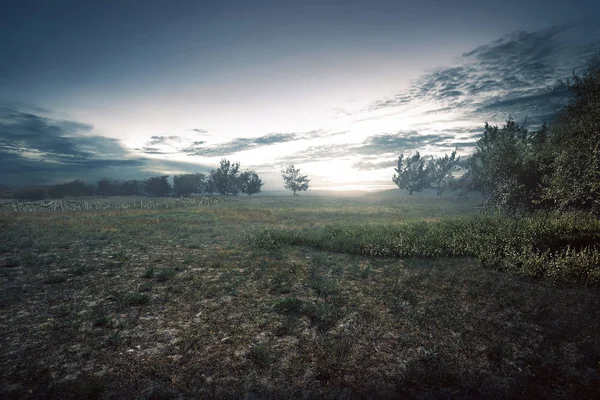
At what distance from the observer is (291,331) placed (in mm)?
7648

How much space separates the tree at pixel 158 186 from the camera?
127 m

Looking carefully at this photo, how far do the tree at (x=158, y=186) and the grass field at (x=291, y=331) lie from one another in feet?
406

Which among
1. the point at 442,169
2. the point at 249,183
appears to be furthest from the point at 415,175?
the point at 249,183

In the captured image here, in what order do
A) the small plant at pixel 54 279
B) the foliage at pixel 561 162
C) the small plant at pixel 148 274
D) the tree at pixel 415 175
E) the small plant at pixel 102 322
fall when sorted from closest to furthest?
the small plant at pixel 102 322, the small plant at pixel 54 279, the small plant at pixel 148 274, the foliage at pixel 561 162, the tree at pixel 415 175

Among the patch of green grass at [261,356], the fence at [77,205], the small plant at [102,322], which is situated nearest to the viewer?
the patch of green grass at [261,356]

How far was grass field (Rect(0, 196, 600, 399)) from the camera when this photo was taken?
5.59 meters

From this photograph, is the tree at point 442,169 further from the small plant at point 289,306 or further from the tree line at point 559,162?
the small plant at point 289,306

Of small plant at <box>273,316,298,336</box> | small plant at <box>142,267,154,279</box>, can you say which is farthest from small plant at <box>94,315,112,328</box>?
small plant at <box>273,316,298,336</box>

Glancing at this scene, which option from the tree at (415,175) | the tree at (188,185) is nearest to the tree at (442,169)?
the tree at (415,175)

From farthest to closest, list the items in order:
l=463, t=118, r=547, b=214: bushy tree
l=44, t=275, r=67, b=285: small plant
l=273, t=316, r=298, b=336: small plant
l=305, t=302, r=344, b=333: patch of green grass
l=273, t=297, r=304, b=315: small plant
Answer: l=463, t=118, r=547, b=214: bushy tree → l=44, t=275, r=67, b=285: small plant → l=273, t=297, r=304, b=315: small plant → l=305, t=302, r=344, b=333: patch of green grass → l=273, t=316, r=298, b=336: small plant

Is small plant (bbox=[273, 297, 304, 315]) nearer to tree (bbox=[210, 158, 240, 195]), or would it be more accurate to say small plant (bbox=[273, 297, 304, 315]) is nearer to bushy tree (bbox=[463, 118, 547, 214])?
bushy tree (bbox=[463, 118, 547, 214])

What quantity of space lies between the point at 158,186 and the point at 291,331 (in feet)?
452

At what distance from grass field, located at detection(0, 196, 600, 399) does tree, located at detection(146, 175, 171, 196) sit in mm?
123879

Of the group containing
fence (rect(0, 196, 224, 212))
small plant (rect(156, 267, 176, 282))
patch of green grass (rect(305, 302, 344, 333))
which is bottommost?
patch of green grass (rect(305, 302, 344, 333))
